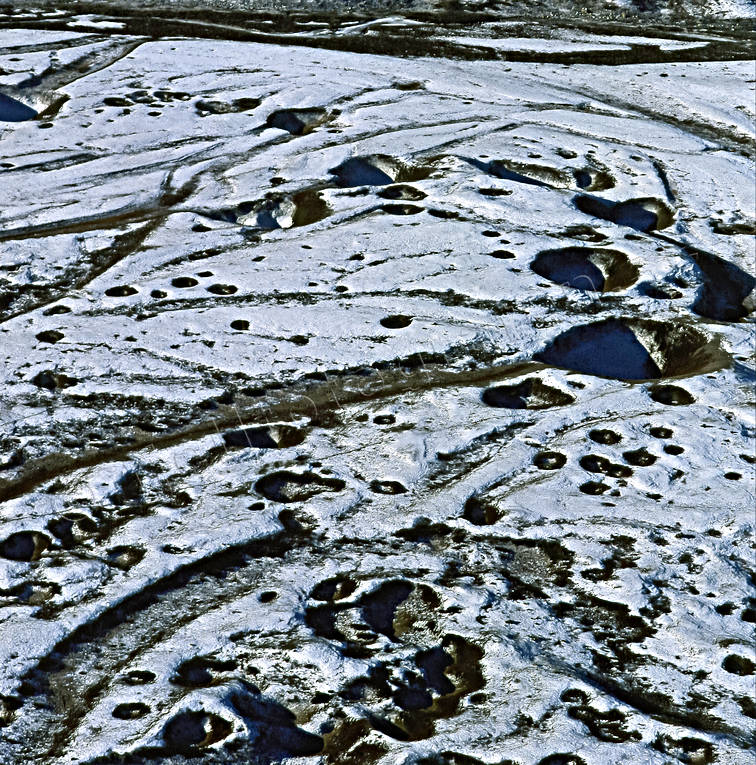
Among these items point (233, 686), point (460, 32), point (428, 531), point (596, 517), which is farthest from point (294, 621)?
point (460, 32)

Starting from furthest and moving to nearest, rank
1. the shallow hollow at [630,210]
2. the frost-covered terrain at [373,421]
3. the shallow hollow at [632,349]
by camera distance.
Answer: the shallow hollow at [630,210] → the shallow hollow at [632,349] → the frost-covered terrain at [373,421]

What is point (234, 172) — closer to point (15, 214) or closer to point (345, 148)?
point (345, 148)

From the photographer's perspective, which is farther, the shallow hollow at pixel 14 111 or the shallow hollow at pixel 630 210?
the shallow hollow at pixel 14 111

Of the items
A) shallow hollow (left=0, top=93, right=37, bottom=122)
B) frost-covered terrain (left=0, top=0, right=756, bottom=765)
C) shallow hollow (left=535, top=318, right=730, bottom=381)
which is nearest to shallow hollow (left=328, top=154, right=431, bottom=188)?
frost-covered terrain (left=0, top=0, right=756, bottom=765)

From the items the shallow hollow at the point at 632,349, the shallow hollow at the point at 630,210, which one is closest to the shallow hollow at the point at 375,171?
the shallow hollow at the point at 630,210

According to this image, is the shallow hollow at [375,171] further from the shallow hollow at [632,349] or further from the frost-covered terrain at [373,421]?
the shallow hollow at [632,349]

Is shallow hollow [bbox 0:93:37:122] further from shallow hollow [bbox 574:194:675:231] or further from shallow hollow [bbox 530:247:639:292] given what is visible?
shallow hollow [bbox 530:247:639:292]
